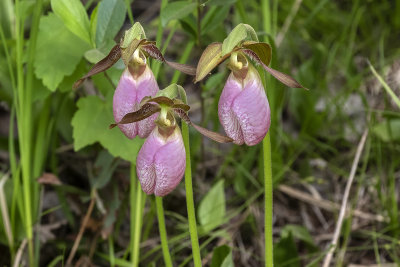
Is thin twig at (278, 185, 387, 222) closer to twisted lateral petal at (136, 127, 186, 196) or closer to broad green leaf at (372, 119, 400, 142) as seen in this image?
broad green leaf at (372, 119, 400, 142)

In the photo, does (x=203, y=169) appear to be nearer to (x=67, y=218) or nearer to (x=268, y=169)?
(x=67, y=218)

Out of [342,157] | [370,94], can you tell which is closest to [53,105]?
[342,157]

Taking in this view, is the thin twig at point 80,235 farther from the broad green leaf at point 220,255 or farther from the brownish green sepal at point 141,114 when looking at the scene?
the brownish green sepal at point 141,114

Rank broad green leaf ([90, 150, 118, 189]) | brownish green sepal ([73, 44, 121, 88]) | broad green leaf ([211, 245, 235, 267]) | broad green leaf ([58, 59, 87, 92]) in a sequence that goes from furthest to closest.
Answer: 1. broad green leaf ([90, 150, 118, 189])
2. broad green leaf ([58, 59, 87, 92])
3. broad green leaf ([211, 245, 235, 267])
4. brownish green sepal ([73, 44, 121, 88])

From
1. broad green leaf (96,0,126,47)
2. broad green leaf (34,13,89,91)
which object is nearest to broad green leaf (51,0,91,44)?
broad green leaf (96,0,126,47)

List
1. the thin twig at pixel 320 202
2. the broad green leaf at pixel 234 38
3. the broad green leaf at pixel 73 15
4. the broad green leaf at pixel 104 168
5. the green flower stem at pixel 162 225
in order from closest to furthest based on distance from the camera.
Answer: the broad green leaf at pixel 234 38 < the green flower stem at pixel 162 225 < the broad green leaf at pixel 73 15 < the broad green leaf at pixel 104 168 < the thin twig at pixel 320 202

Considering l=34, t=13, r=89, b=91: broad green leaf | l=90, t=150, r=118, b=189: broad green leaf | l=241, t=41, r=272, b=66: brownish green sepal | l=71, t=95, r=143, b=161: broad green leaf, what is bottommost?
l=90, t=150, r=118, b=189: broad green leaf

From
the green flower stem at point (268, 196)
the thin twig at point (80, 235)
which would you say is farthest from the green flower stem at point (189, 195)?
the thin twig at point (80, 235)
